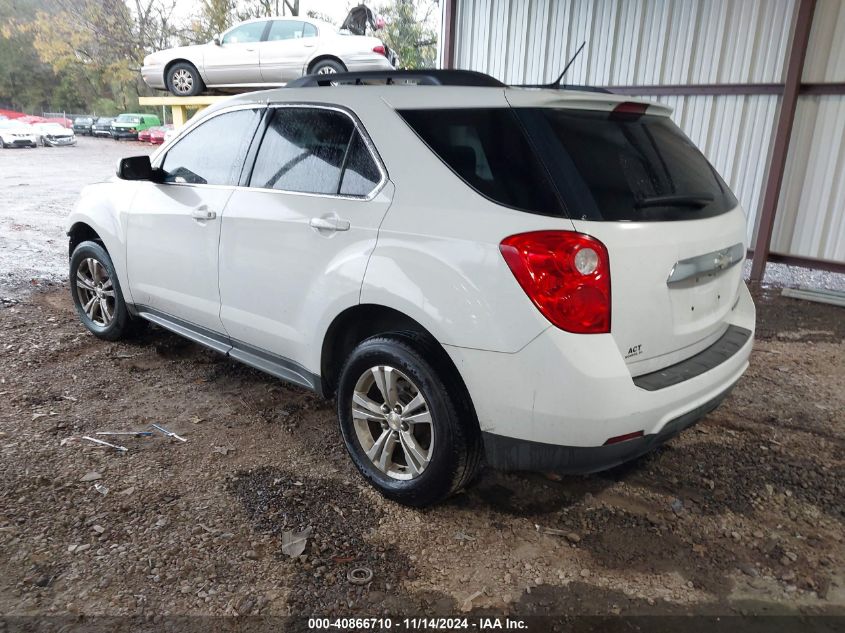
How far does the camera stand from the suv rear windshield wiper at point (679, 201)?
2.42 metres

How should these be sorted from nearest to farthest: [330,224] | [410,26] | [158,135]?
[330,224] < [158,135] < [410,26]

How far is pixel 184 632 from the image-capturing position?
2125 mm

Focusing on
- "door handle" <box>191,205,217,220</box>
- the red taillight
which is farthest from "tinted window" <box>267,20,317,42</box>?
the red taillight

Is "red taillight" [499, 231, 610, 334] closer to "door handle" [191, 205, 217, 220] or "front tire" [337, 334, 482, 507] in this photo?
"front tire" [337, 334, 482, 507]

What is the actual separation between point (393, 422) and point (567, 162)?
4.21 feet

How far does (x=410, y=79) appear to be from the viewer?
302cm

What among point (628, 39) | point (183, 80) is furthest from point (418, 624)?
point (183, 80)

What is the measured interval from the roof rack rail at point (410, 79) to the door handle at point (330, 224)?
2.40 ft

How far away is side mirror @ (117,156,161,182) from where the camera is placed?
153 inches

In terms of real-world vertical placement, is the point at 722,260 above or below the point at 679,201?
below

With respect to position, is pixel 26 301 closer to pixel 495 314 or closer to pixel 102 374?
pixel 102 374

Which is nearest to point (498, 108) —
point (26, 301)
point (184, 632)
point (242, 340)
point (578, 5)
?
point (242, 340)

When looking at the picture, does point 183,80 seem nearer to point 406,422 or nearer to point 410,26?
point 406,422

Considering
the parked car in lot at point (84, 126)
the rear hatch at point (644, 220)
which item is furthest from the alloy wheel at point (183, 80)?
the parked car in lot at point (84, 126)
